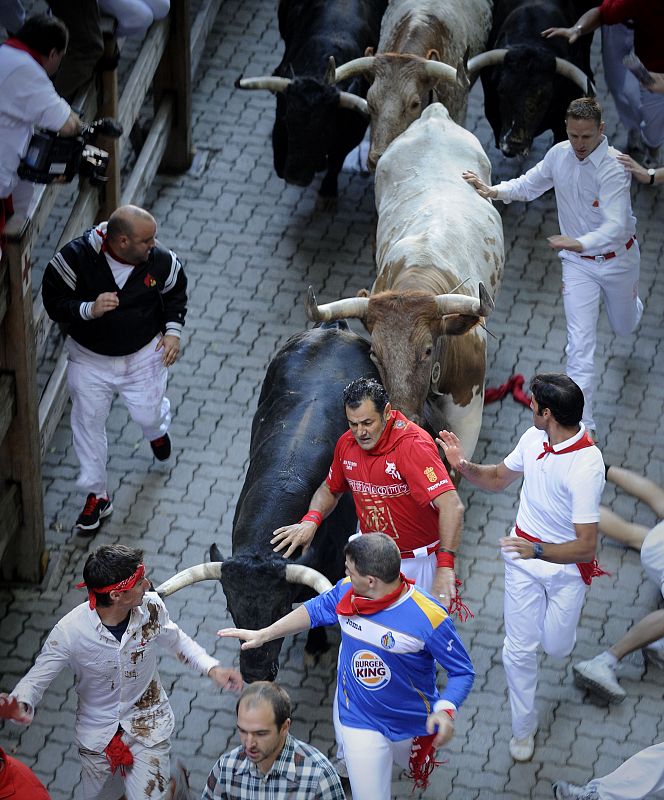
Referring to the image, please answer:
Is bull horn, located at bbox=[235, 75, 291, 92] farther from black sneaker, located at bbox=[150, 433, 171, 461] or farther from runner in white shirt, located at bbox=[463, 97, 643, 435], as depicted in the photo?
black sneaker, located at bbox=[150, 433, 171, 461]

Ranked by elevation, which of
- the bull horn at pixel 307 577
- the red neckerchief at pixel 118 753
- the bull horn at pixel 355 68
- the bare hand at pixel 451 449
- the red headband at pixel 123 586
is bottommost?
the red neckerchief at pixel 118 753

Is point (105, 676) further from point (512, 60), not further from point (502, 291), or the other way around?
point (512, 60)

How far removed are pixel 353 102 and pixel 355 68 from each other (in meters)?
0.26

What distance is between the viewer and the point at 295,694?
24.4 ft

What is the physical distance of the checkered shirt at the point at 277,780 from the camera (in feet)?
16.6

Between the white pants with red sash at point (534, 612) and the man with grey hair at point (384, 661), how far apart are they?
99cm

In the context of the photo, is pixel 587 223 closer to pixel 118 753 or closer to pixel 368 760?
pixel 368 760

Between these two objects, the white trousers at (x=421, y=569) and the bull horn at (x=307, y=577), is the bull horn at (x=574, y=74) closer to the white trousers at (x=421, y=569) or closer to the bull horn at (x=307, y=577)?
the white trousers at (x=421, y=569)

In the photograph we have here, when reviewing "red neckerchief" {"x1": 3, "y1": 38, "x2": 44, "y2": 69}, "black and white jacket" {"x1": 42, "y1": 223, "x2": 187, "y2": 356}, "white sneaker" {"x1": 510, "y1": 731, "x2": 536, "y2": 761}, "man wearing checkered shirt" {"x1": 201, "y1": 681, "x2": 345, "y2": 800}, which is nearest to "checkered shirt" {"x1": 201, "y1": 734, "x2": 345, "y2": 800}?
"man wearing checkered shirt" {"x1": 201, "y1": 681, "x2": 345, "y2": 800}

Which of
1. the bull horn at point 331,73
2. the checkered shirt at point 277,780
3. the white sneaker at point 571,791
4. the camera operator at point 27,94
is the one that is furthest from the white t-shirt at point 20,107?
the white sneaker at point 571,791

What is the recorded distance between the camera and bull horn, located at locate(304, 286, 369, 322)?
299 inches

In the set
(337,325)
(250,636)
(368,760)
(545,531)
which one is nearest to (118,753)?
(250,636)

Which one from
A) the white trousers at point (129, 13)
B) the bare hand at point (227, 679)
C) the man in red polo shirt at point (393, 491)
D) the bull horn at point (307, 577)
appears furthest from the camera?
the white trousers at point (129, 13)

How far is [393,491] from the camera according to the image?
6457 mm
